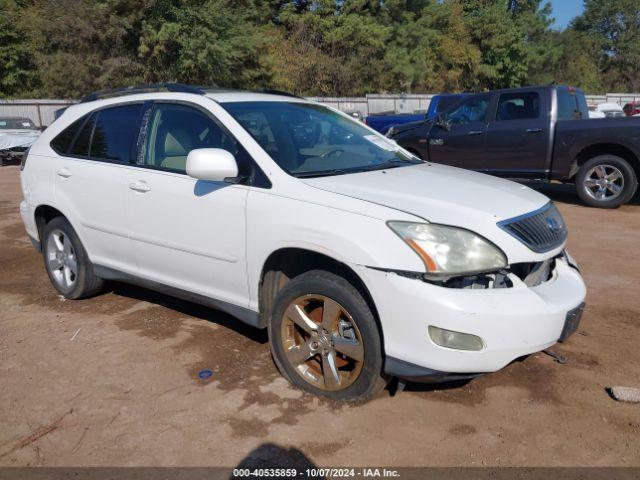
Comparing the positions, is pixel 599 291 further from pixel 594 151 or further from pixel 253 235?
pixel 594 151

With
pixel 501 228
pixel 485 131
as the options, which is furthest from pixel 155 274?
pixel 485 131

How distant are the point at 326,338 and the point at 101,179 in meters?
2.28

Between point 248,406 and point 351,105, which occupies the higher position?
point 248,406

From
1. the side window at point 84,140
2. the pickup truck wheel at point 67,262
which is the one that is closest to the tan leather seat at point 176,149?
the side window at point 84,140

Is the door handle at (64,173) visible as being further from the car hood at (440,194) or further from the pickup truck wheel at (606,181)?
the pickup truck wheel at (606,181)

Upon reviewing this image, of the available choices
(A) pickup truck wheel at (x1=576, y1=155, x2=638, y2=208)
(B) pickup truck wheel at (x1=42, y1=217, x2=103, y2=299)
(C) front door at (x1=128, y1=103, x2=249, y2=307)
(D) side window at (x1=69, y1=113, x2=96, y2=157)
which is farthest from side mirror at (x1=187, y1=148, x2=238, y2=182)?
(A) pickup truck wheel at (x1=576, y1=155, x2=638, y2=208)

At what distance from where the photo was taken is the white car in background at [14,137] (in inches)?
680

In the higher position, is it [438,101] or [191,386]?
[438,101]

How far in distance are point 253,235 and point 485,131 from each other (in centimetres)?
740

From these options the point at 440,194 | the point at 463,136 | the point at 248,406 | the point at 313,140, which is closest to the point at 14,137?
the point at 463,136

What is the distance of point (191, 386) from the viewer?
12.0 ft

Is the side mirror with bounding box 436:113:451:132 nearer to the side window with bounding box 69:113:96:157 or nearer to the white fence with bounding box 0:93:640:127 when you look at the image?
the side window with bounding box 69:113:96:157

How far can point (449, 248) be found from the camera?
2.94 m

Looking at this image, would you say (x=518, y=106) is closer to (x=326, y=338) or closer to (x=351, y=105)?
(x=326, y=338)
